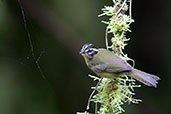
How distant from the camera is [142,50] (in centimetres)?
375

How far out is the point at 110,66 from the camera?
2.14 m

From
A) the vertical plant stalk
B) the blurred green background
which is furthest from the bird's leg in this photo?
the blurred green background

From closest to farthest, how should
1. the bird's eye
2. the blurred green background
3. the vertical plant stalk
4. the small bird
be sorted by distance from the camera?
the vertical plant stalk, the small bird, the bird's eye, the blurred green background

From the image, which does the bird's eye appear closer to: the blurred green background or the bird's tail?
the bird's tail

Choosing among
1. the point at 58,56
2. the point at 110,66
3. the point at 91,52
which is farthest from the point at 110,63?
the point at 58,56

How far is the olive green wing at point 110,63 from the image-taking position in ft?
6.58

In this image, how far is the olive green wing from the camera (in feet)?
6.58

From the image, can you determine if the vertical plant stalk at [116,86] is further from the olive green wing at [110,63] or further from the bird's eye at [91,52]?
the bird's eye at [91,52]

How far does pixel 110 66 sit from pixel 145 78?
0.21 m

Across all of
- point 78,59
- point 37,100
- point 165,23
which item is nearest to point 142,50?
point 165,23

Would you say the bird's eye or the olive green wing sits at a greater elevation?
the bird's eye

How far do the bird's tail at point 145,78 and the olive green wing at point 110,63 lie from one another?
6 centimetres

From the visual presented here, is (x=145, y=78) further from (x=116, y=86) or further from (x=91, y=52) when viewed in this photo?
(x=91, y=52)

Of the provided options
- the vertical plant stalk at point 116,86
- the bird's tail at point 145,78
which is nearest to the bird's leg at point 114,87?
the vertical plant stalk at point 116,86
